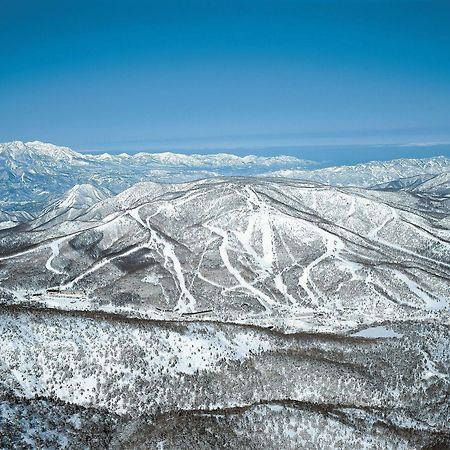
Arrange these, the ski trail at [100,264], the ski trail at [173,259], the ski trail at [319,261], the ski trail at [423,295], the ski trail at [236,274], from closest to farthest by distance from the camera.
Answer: the ski trail at [423,295], the ski trail at [173,259], the ski trail at [236,274], the ski trail at [100,264], the ski trail at [319,261]

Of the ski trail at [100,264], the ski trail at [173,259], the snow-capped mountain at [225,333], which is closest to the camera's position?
the snow-capped mountain at [225,333]

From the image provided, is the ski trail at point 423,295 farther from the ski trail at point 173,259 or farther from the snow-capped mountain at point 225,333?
the ski trail at point 173,259

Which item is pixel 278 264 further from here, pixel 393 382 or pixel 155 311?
pixel 393 382

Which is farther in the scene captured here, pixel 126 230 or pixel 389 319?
pixel 126 230

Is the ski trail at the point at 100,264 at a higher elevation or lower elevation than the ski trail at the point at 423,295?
higher

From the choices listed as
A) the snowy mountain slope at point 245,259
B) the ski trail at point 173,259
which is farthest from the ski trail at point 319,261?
the ski trail at point 173,259

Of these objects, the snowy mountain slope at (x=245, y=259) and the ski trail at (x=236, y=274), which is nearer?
the snowy mountain slope at (x=245, y=259)

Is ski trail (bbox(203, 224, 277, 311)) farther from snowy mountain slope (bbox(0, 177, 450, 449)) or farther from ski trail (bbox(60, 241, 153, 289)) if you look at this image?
ski trail (bbox(60, 241, 153, 289))

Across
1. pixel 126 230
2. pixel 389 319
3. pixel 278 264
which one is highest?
pixel 126 230

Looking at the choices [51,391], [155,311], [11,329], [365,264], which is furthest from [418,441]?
[365,264]
